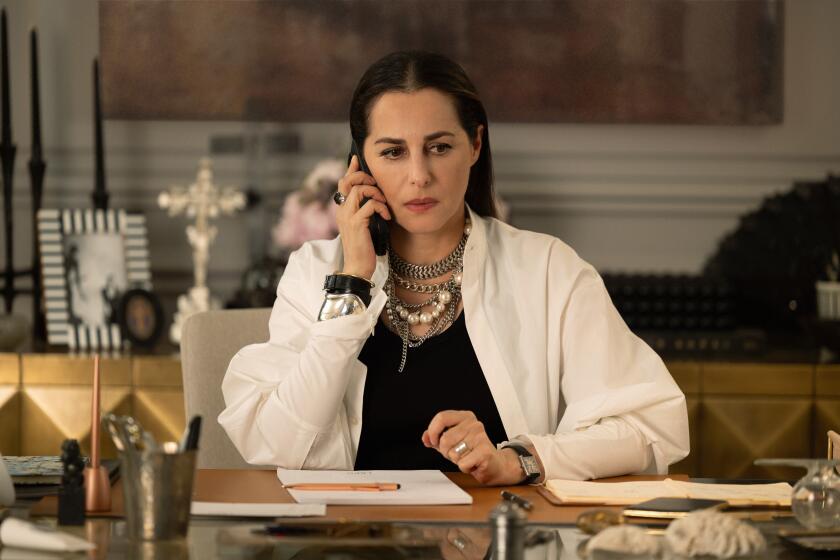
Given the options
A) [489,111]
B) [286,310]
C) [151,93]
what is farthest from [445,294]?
[151,93]

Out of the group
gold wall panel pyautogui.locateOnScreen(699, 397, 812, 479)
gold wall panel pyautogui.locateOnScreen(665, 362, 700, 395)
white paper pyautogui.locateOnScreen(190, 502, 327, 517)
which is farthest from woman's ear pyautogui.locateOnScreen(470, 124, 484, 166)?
gold wall panel pyautogui.locateOnScreen(699, 397, 812, 479)

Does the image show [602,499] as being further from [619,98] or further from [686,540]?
[619,98]

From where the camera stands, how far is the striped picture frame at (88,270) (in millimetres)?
4379

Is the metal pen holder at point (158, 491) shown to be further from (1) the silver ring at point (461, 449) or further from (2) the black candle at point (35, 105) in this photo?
(2) the black candle at point (35, 105)

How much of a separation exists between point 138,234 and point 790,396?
2.37 metres

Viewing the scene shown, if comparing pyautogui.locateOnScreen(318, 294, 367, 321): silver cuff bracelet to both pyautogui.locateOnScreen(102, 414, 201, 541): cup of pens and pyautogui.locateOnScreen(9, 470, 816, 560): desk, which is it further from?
pyautogui.locateOnScreen(102, 414, 201, 541): cup of pens

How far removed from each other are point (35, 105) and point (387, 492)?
3.01 m

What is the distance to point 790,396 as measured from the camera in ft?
13.3

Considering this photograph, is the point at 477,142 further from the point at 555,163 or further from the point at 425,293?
the point at 555,163

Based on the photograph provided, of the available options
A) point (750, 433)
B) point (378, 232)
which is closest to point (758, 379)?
point (750, 433)

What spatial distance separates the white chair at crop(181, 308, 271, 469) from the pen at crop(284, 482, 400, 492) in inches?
25.9

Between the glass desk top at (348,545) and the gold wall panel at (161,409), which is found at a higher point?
the glass desk top at (348,545)

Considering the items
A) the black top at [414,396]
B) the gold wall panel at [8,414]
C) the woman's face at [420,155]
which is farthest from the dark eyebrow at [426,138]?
the gold wall panel at [8,414]

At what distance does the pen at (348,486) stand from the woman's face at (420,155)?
2.23 feet
